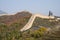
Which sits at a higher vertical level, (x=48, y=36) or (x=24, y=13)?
(x=24, y=13)

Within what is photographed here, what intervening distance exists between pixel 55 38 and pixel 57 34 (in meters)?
2.13

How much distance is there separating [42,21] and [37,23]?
2684 millimetres

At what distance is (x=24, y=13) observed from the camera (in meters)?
60.6

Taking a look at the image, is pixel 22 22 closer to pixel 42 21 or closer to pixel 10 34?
pixel 42 21

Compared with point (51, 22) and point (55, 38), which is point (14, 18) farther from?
point (55, 38)

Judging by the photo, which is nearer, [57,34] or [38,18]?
[57,34]

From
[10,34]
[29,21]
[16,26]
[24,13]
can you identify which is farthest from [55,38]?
[24,13]

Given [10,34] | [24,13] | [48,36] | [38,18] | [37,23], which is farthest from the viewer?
[24,13]

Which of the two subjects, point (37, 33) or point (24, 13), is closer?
point (37, 33)

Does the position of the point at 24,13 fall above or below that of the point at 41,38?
above

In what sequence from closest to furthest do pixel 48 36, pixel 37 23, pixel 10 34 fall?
1. pixel 10 34
2. pixel 48 36
3. pixel 37 23

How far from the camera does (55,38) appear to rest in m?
30.8

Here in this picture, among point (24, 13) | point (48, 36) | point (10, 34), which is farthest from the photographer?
point (24, 13)

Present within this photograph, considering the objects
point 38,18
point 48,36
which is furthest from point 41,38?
point 38,18
